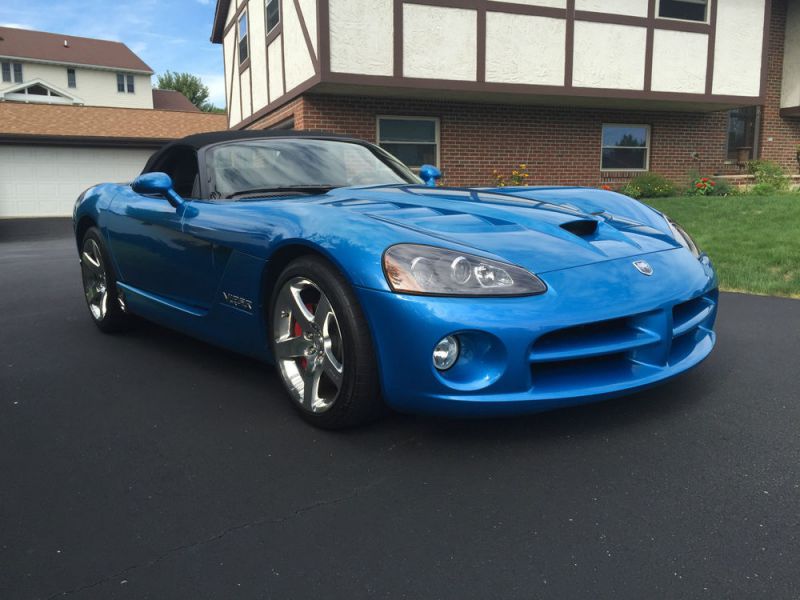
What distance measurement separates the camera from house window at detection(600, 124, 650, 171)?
1530 cm

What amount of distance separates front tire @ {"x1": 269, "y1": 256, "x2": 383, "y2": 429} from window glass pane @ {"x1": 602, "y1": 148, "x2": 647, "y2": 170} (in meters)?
13.7

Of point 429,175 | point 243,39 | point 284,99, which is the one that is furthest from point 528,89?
point 429,175

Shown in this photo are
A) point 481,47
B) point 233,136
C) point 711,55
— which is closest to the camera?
point 233,136

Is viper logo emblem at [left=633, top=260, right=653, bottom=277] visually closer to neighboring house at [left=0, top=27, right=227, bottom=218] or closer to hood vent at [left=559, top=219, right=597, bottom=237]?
hood vent at [left=559, top=219, right=597, bottom=237]

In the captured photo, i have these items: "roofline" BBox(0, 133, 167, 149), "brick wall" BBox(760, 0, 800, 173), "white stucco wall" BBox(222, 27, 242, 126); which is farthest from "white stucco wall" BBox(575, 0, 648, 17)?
"roofline" BBox(0, 133, 167, 149)

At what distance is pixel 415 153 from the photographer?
544 inches

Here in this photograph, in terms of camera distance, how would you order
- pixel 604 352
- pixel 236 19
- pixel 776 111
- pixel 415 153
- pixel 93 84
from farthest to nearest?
pixel 93 84
pixel 236 19
pixel 776 111
pixel 415 153
pixel 604 352

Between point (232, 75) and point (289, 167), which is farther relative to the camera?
point (232, 75)

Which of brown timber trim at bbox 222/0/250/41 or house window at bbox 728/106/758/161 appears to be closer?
house window at bbox 728/106/758/161

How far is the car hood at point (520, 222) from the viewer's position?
2637 millimetres

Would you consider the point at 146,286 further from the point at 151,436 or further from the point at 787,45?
the point at 787,45

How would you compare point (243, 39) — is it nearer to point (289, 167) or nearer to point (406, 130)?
point (406, 130)

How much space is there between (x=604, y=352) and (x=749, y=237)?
6456 millimetres

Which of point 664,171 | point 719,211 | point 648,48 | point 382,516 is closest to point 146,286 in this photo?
point 382,516
